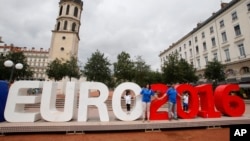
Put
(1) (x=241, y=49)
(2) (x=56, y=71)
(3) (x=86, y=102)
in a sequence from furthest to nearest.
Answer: (2) (x=56, y=71), (1) (x=241, y=49), (3) (x=86, y=102)

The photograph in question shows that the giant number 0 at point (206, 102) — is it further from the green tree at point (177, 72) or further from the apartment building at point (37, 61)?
the apartment building at point (37, 61)

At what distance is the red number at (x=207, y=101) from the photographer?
356 inches

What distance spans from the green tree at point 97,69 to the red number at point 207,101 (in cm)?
2114

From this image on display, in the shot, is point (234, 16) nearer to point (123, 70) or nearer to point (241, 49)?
point (241, 49)

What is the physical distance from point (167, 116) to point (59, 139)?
567cm

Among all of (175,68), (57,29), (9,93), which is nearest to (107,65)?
(175,68)

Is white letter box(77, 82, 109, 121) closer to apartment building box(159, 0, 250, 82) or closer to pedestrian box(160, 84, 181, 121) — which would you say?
pedestrian box(160, 84, 181, 121)

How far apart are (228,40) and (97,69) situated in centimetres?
2662

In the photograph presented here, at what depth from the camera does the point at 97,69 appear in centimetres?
2886

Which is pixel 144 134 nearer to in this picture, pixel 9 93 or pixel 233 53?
pixel 9 93

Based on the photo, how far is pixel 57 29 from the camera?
40.1 m

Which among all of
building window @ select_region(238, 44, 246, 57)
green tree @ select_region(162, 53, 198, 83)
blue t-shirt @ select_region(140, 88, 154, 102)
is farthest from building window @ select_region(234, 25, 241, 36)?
blue t-shirt @ select_region(140, 88, 154, 102)

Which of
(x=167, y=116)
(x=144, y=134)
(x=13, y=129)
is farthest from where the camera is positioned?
(x=167, y=116)

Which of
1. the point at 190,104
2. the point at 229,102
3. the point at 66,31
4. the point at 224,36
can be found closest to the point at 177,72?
the point at 224,36
